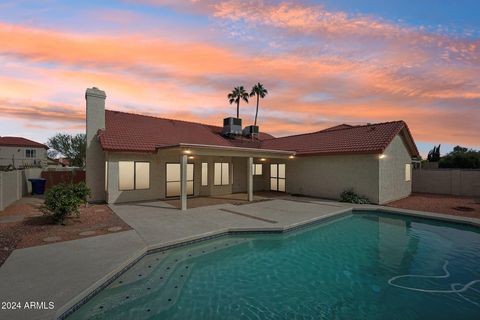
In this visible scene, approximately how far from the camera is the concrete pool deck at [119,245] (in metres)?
4.24

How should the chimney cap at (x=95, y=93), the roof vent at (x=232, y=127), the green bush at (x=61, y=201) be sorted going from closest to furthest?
the green bush at (x=61, y=201) → the chimney cap at (x=95, y=93) → the roof vent at (x=232, y=127)

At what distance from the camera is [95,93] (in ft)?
46.3

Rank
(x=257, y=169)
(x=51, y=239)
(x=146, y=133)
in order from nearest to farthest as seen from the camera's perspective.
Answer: (x=51, y=239) → (x=146, y=133) → (x=257, y=169)

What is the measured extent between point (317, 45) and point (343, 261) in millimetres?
11071

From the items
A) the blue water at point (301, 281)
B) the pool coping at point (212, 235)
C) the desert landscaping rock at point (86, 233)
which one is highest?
the desert landscaping rock at point (86, 233)

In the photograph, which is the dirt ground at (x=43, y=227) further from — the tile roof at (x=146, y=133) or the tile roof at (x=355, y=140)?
the tile roof at (x=355, y=140)

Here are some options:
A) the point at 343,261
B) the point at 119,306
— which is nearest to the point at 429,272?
the point at 343,261

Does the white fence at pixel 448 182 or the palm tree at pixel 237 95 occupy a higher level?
the palm tree at pixel 237 95

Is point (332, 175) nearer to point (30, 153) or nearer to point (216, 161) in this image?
point (216, 161)

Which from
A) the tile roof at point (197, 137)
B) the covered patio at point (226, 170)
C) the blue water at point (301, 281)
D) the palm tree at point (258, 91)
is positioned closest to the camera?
the blue water at point (301, 281)

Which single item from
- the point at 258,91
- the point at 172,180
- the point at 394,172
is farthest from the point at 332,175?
the point at 258,91

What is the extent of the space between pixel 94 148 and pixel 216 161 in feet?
25.5

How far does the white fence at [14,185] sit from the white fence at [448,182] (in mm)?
27120

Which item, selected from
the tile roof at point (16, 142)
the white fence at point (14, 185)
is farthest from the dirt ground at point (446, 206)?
the tile roof at point (16, 142)
